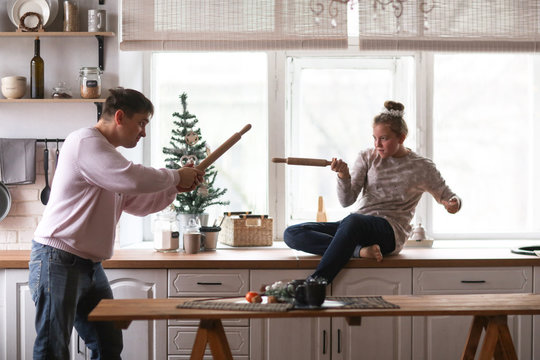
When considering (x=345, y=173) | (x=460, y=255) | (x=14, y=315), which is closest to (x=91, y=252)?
(x=14, y=315)

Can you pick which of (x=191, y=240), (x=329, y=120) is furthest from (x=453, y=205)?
(x=191, y=240)

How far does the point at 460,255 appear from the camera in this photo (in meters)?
3.30

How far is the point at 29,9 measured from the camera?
137 inches

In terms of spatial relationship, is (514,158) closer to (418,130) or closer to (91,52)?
(418,130)

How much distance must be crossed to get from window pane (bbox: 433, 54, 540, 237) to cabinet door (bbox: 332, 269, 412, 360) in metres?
1.02

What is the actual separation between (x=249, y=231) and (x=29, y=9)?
175cm

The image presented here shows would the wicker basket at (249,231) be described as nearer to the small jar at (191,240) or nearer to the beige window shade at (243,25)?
the small jar at (191,240)

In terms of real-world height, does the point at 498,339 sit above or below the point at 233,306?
below

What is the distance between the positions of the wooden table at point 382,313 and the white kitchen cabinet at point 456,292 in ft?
2.40

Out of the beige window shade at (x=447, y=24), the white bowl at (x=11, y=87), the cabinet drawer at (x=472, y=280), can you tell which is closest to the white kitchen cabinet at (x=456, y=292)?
the cabinet drawer at (x=472, y=280)

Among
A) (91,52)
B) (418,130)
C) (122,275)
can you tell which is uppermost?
(91,52)

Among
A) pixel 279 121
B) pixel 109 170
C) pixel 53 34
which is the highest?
pixel 53 34

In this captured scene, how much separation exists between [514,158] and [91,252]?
281cm

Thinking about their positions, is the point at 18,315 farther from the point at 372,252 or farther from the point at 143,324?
the point at 372,252
